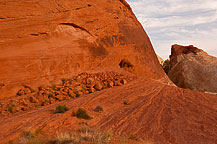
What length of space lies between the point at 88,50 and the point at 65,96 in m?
3.61

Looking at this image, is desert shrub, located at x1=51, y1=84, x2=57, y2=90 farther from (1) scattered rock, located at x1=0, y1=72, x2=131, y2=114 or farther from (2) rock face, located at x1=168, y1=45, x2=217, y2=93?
(2) rock face, located at x1=168, y1=45, x2=217, y2=93

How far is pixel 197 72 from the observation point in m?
20.8

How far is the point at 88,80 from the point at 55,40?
2.42 m

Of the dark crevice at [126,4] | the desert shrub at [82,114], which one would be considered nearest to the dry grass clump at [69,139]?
the desert shrub at [82,114]

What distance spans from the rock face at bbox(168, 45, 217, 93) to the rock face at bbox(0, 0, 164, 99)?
10789 mm

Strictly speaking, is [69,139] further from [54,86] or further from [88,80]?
[88,80]

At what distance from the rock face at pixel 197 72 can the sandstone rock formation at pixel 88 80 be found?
382 inches

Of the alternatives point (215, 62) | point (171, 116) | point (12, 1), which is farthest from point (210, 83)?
point (12, 1)

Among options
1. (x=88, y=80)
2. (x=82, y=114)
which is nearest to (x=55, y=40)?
(x=88, y=80)

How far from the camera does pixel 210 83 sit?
19609mm

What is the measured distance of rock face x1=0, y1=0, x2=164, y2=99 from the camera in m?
7.64

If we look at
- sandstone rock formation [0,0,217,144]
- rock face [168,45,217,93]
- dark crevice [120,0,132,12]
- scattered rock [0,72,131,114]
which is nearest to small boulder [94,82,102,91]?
scattered rock [0,72,131,114]

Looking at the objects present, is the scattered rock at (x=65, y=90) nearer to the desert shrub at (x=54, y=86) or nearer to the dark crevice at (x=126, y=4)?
the desert shrub at (x=54, y=86)

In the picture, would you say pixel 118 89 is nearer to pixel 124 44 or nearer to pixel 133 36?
pixel 124 44
